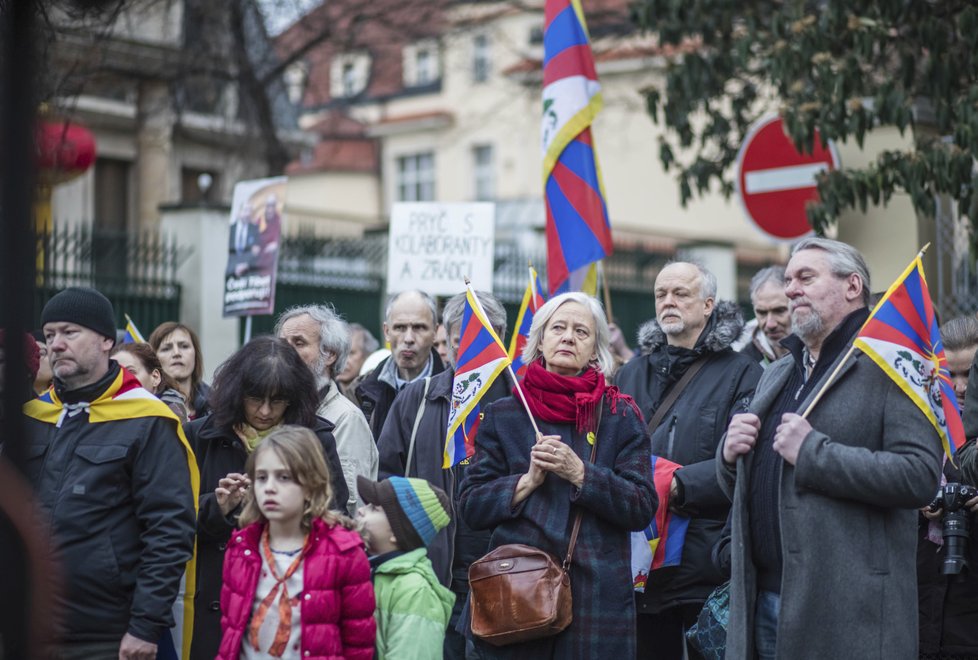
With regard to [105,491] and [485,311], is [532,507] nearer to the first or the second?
[105,491]

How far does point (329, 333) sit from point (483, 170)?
37.1 meters

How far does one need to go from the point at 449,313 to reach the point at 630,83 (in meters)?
23.7

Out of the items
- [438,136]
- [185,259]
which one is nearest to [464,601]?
[185,259]

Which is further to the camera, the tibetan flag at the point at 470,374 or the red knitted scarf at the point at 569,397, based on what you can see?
the tibetan flag at the point at 470,374

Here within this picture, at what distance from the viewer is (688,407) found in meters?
A: 6.24

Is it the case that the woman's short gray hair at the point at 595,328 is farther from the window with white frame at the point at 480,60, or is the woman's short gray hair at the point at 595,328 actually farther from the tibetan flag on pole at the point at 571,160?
the window with white frame at the point at 480,60

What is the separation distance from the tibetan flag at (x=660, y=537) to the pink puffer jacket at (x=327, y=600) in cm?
155

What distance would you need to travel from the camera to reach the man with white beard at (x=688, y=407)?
6.02m

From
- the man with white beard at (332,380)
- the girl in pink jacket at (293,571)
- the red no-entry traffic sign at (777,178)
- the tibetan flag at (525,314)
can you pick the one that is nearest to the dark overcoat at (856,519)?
the girl in pink jacket at (293,571)

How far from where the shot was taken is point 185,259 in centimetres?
1429

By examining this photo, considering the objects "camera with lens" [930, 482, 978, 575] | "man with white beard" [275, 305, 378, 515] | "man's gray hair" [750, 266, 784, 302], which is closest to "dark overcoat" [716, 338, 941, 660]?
"camera with lens" [930, 482, 978, 575]

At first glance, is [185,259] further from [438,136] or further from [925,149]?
[438,136]

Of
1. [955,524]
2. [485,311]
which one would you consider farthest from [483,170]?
[955,524]

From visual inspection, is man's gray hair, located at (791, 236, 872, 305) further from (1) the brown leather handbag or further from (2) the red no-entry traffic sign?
(2) the red no-entry traffic sign
